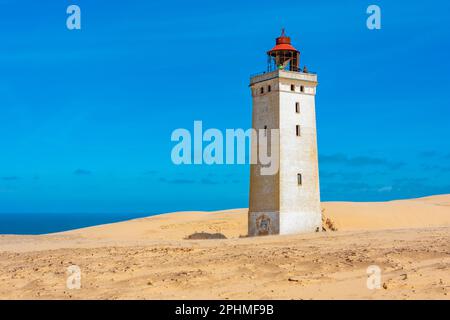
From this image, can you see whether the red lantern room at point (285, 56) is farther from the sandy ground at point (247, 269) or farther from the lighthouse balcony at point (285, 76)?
the sandy ground at point (247, 269)

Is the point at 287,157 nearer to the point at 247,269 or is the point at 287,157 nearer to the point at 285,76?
the point at 285,76

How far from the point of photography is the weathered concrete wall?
33.6m

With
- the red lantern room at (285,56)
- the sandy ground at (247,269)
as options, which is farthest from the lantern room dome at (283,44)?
the sandy ground at (247,269)

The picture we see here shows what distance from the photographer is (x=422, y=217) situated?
152 ft

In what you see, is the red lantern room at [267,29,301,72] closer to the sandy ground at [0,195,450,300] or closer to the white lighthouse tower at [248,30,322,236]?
the white lighthouse tower at [248,30,322,236]

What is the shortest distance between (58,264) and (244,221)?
84.0 ft

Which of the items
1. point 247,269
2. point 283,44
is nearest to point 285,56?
point 283,44

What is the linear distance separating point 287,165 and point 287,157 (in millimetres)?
463

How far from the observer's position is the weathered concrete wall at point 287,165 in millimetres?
33625

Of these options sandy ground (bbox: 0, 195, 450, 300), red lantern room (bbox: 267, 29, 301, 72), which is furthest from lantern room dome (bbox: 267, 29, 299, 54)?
sandy ground (bbox: 0, 195, 450, 300)

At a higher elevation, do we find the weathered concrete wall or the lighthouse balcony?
the lighthouse balcony

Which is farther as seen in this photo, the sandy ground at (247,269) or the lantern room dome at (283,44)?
the lantern room dome at (283,44)
